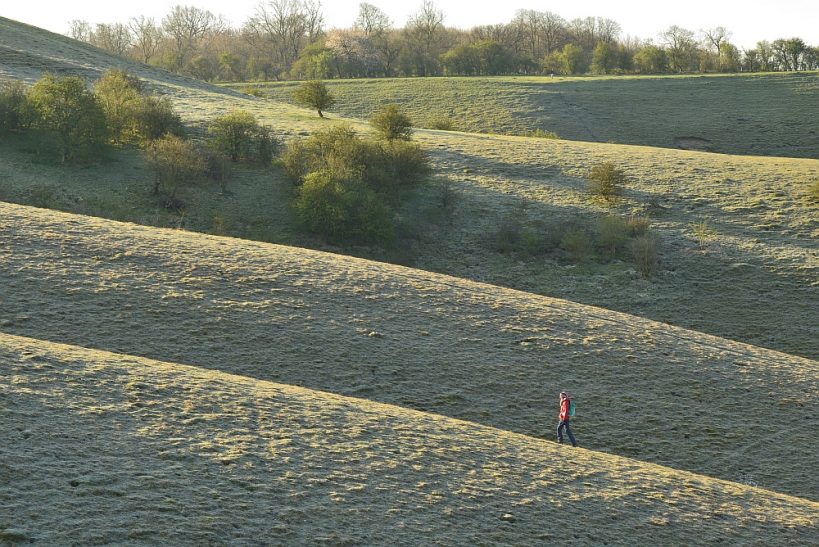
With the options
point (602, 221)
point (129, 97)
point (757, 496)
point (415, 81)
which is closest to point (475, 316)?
point (757, 496)

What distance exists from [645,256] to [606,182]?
363 inches

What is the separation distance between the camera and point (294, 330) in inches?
944

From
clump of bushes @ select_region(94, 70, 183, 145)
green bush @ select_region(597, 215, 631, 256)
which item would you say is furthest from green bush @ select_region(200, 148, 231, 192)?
green bush @ select_region(597, 215, 631, 256)

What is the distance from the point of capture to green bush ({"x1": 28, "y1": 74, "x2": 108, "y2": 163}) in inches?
1816

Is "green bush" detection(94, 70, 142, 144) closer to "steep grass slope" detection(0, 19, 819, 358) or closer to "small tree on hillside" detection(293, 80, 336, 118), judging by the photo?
"steep grass slope" detection(0, 19, 819, 358)

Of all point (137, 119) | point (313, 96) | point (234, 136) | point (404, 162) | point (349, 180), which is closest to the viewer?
point (349, 180)

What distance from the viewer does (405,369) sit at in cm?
2267

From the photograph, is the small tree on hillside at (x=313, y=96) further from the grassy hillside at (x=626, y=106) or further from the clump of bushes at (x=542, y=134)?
the clump of bushes at (x=542, y=134)

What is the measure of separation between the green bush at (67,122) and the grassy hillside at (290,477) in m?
29.6

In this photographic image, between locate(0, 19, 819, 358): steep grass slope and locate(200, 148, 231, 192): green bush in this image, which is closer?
locate(0, 19, 819, 358): steep grass slope

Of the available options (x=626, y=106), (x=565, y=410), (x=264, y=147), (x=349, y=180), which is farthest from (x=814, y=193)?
(x=626, y=106)

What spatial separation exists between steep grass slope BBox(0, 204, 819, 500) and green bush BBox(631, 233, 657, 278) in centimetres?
1094

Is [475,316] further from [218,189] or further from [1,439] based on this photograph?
[218,189]

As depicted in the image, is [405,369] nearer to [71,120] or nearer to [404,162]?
[404,162]
